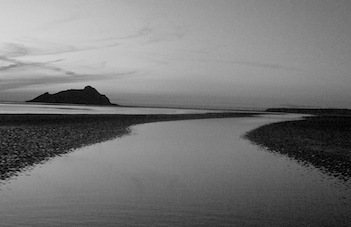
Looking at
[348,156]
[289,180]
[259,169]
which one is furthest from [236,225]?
[348,156]

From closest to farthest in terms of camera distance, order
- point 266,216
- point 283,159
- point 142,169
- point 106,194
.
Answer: point 266,216 → point 106,194 → point 142,169 → point 283,159

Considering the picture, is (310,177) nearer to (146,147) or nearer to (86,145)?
(146,147)

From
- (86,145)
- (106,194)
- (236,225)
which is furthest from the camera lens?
(86,145)

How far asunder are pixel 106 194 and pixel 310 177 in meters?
12.0

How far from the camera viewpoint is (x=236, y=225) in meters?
12.1

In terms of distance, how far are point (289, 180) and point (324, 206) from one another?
5430mm

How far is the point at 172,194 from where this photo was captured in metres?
16.4

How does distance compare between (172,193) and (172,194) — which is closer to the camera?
(172,194)

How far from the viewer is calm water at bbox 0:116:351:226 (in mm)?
12664

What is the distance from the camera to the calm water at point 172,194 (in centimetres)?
1266

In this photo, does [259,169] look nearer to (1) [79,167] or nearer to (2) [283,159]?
(2) [283,159]

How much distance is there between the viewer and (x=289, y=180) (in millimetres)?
20125

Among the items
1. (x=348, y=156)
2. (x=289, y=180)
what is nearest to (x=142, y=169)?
(x=289, y=180)

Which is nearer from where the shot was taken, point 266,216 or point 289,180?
point 266,216
